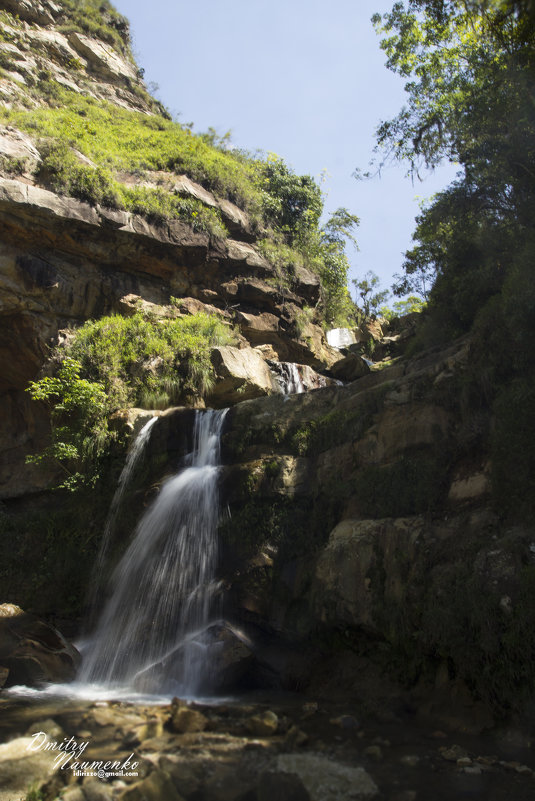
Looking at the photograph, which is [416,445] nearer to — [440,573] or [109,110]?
[440,573]

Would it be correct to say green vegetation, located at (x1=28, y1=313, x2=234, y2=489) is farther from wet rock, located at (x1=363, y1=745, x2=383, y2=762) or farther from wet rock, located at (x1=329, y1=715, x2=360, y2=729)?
wet rock, located at (x1=363, y1=745, x2=383, y2=762)

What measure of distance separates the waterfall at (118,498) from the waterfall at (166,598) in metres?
0.76

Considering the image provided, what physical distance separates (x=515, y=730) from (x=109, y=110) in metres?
26.1

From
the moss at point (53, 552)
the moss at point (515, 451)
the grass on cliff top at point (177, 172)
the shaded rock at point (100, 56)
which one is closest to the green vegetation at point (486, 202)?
the moss at point (515, 451)

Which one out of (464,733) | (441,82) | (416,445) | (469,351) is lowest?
(464,733)

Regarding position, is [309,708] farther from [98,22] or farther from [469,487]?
[98,22]

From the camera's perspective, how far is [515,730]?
4.84 metres

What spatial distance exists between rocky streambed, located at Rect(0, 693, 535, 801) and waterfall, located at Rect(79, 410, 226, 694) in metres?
1.15

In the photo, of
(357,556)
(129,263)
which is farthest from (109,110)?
(357,556)

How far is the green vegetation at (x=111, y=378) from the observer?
41.6ft

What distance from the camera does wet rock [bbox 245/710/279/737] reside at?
525cm

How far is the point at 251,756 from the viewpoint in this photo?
4.76m

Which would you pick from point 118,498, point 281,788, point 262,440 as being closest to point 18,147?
point 118,498

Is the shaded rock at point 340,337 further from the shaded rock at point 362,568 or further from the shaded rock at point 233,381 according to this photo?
the shaded rock at point 362,568
